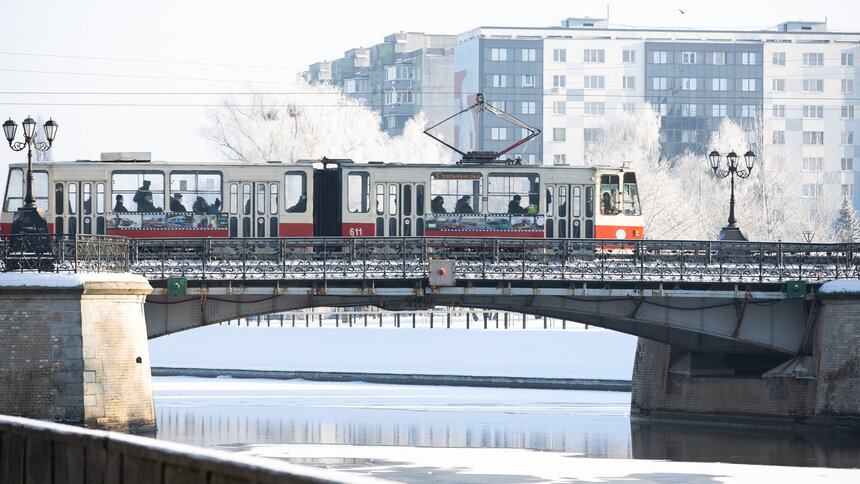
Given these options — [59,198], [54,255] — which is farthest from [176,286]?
[59,198]

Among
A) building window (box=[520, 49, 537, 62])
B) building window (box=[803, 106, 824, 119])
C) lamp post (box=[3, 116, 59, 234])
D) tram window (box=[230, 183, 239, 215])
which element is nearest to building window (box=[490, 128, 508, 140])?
building window (box=[520, 49, 537, 62])

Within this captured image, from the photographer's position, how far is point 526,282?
1508 inches

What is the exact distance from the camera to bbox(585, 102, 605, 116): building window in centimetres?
14862

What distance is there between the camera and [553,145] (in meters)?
148

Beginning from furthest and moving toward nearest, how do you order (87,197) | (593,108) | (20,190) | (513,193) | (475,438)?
(593,108), (513,193), (20,190), (87,197), (475,438)

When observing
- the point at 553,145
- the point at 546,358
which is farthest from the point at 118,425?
the point at 553,145

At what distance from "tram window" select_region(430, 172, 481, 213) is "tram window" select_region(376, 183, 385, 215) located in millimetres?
1489

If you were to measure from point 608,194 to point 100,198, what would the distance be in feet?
51.6

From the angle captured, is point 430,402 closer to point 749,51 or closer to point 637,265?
point 637,265

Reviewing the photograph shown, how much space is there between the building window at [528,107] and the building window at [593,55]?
7.20m

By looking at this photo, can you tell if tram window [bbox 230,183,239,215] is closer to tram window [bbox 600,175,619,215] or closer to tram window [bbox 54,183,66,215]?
tram window [bbox 54,183,66,215]

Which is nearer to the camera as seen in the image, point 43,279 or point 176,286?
point 43,279

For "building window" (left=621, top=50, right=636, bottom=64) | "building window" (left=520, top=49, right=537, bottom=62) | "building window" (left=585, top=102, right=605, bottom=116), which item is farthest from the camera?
"building window" (left=621, top=50, right=636, bottom=64)

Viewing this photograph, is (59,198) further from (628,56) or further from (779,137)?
(779,137)
